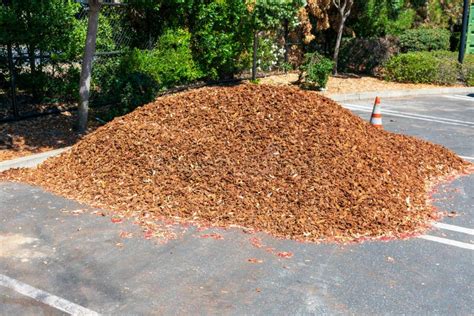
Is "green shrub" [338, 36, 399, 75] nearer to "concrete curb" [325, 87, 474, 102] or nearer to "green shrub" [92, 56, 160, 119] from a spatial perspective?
"concrete curb" [325, 87, 474, 102]

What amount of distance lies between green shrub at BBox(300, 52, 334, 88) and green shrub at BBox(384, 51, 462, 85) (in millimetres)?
3489

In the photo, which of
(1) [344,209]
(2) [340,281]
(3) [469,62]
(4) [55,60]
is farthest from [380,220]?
(3) [469,62]

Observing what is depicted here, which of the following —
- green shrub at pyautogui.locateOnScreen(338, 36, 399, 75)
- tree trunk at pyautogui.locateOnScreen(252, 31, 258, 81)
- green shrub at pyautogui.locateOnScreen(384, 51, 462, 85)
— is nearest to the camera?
tree trunk at pyautogui.locateOnScreen(252, 31, 258, 81)

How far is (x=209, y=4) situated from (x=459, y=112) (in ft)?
22.9

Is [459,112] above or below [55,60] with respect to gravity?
below

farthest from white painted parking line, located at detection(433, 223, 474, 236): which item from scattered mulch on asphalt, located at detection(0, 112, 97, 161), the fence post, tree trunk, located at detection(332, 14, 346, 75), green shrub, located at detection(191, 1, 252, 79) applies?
tree trunk, located at detection(332, 14, 346, 75)

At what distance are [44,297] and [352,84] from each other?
1374 cm

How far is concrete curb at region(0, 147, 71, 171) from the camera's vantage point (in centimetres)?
767

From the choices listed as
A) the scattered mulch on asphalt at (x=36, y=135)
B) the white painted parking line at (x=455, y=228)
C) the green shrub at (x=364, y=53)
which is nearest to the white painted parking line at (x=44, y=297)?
the scattered mulch on asphalt at (x=36, y=135)

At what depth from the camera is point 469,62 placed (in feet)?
58.5

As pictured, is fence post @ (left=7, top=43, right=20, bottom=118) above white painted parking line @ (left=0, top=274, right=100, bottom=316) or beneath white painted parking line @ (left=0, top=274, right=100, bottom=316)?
above

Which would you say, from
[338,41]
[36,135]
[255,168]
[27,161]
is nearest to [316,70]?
[338,41]

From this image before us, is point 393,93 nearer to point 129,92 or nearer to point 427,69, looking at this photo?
point 427,69

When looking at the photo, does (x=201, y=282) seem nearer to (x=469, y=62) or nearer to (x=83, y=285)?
(x=83, y=285)
